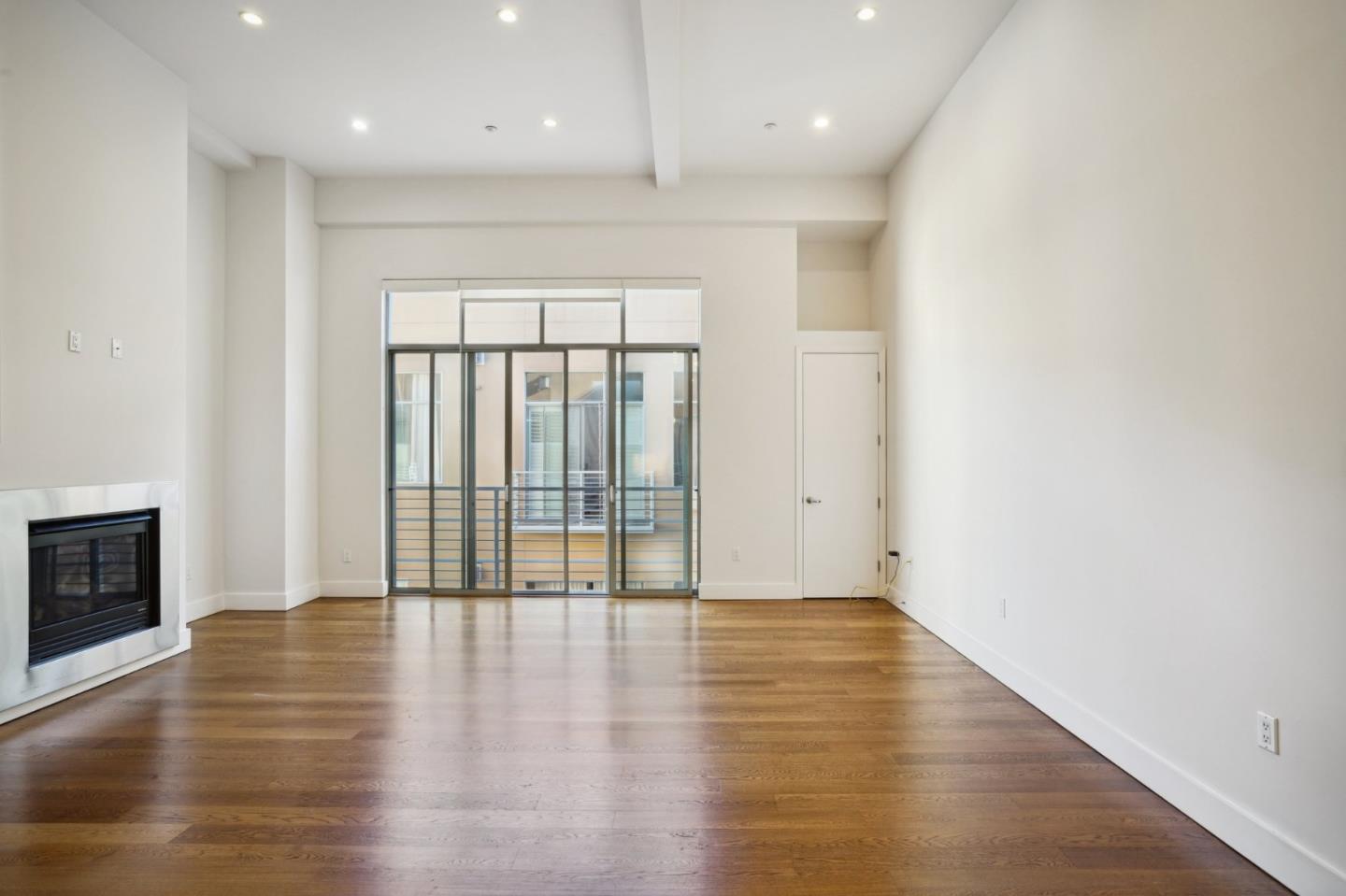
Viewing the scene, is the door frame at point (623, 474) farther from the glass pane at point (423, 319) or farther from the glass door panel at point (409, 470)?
the glass door panel at point (409, 470)

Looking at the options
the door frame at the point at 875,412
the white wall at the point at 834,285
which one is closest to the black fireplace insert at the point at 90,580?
the door frame at the point at 875,412

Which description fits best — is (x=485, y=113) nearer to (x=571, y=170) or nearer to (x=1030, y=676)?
(x=571, y=170)

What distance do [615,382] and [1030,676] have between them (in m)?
3.86

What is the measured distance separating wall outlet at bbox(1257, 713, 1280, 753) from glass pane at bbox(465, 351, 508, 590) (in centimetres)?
513

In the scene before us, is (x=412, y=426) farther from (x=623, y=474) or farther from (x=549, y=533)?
(x=623, y=474)

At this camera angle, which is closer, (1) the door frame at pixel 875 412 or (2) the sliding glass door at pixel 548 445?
(1) the door frame at pixel 875 412

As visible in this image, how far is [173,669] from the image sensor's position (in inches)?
157

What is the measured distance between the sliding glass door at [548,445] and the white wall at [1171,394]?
263cm

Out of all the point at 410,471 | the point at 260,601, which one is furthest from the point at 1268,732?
the point at 260,601

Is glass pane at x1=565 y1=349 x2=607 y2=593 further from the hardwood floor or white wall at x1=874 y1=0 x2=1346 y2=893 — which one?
white wall at x1=874 y1=0 x2=1346 y2=893

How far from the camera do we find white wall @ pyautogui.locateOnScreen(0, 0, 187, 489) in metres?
3.28

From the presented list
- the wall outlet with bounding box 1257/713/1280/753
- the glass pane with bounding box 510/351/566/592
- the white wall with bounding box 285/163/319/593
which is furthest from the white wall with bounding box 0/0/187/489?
the wall outlet with bounding box 1257/713/1280/753

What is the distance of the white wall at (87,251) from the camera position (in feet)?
10.8

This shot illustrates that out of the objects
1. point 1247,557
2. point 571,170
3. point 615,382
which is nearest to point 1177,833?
point 1247,557
